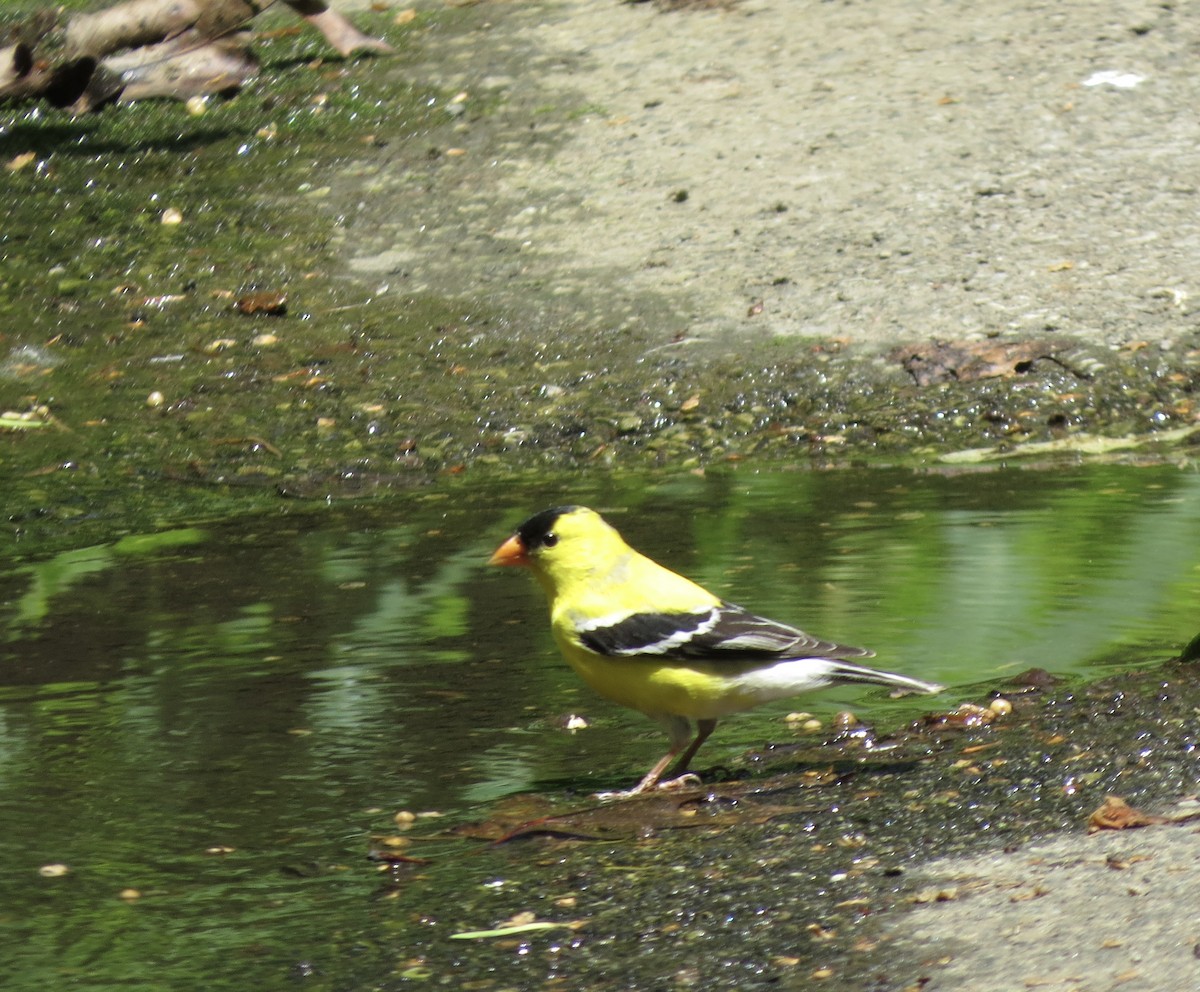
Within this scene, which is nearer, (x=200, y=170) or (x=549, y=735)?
(x=549, y=735)

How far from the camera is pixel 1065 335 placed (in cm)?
748

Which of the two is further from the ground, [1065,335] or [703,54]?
[703,54]

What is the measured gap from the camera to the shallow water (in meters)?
3.49

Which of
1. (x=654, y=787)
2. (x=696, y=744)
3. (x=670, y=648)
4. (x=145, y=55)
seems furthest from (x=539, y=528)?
(x=145, y=55)

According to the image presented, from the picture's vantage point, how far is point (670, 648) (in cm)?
413

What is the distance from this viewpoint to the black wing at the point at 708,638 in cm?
410

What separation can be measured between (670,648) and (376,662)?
1.19 m

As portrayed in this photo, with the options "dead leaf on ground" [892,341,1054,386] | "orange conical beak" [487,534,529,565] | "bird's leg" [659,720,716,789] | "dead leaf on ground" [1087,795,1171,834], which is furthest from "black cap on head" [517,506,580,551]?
"dead leaf on ground" [892,341,1054,386]

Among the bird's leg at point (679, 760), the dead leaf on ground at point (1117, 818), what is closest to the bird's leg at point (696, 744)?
the bird's leg at point (679, 760)

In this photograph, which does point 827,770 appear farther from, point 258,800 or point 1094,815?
point 258,800

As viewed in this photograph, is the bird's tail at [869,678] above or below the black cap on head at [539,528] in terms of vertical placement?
below

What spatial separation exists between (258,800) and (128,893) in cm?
53

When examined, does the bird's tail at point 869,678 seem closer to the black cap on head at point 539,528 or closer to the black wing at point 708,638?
the black wing at point 708,638

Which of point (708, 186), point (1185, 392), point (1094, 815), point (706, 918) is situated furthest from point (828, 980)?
point (708, 186)
